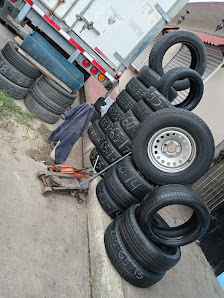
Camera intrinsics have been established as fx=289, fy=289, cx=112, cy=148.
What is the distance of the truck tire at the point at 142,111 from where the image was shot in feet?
16.7

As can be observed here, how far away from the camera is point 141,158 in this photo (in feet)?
14.0

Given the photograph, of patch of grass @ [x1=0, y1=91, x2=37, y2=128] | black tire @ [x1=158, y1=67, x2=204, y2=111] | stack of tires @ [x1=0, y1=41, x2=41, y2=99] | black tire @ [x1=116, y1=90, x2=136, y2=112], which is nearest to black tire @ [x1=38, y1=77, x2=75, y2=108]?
stack of tires @ [x1=0, y1=41, x2=41, y2=99]

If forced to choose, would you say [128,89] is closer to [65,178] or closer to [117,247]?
[65,178]

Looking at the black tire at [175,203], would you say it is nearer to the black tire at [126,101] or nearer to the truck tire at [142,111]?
the truck tire at [142,111]

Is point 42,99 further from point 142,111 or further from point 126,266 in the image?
point 126,266

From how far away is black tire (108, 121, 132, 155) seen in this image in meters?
5.21

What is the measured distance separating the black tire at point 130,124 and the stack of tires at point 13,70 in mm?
2375

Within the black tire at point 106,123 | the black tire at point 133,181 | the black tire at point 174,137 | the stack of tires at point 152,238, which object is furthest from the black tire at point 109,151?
the stack of tires at point 152,238

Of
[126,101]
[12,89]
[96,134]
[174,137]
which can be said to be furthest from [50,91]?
[174,137]

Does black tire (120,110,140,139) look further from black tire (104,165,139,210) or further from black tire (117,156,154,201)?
black tire (104,165,139,210)

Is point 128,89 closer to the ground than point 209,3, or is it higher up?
closer to the ground

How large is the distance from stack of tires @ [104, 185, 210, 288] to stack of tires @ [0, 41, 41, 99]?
12.7 ft

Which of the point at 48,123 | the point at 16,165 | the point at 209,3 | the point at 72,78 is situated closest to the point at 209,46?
the point at 209,3

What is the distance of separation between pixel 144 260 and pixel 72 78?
4444 millimetres
